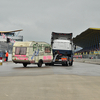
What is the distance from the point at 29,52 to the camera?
19.5 metres

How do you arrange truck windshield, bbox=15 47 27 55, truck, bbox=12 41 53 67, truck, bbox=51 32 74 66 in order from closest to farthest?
truck, bbox=12 41 53 67 → truck windshield, bbox=15 47 27 55 → truck, bbox=51 32 74 66

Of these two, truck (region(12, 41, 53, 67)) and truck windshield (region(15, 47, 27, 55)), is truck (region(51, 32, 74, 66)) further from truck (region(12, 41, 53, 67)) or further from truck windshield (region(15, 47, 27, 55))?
truck windshield (region(15, 47, 27, 55))

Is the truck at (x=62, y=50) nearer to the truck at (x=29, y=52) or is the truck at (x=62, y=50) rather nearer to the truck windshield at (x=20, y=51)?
the truck at (x=29, y=52)

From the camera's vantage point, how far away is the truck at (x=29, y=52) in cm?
1939

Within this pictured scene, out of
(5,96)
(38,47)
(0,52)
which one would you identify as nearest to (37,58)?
(38,47)

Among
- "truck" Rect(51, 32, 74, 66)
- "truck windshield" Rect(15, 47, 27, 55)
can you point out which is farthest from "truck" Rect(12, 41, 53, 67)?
"truck" Rect(51, 32, 74, 66)

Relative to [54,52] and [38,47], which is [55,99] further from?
[54,52]

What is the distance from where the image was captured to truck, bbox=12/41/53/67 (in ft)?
63.6

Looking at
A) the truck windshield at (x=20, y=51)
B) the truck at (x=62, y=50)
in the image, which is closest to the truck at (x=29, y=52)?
the truck windshield at (x=20, y=51)

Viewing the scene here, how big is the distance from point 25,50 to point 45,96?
46.2ft

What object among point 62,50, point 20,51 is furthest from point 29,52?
point 62,50

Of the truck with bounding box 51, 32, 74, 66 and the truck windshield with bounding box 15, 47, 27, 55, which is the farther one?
the truck with bounding box 51, 32, 74, 66

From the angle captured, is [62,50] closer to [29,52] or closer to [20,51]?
[29,52]

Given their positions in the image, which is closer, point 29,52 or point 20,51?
point 29,52
